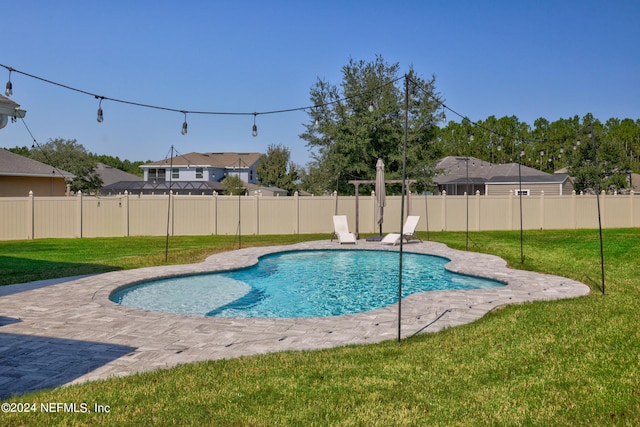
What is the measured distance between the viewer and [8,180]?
79.6 feet

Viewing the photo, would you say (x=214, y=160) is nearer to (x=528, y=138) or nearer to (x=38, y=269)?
(x=528, y=138)

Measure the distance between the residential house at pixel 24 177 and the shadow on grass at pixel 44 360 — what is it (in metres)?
21.1

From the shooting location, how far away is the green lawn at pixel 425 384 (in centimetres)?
377

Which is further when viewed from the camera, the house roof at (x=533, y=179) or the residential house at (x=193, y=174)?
the residential house at (x=193, y=174)

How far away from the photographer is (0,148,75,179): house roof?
23781 millimetres

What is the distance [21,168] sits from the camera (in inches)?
963

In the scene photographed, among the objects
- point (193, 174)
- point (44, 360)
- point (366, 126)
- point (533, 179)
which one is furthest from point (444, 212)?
point (193, 174)

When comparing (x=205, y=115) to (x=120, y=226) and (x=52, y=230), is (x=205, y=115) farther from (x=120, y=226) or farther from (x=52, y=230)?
(x=52, y=230)

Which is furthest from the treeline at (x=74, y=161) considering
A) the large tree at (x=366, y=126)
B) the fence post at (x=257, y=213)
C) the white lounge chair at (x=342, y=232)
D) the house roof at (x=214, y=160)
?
the white lounge chair at (x=342, y=232)

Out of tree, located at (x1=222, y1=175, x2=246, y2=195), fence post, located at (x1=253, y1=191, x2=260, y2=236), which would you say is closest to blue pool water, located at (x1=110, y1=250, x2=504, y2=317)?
fence post, located at (x1=253, y1=191, x2=260, y2=236)

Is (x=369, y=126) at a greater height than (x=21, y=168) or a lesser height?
greater

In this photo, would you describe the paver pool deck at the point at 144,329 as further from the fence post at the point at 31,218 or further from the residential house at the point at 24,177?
the residential house at the point at 24,177

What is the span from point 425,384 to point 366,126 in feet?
70.5

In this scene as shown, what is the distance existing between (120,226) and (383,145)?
45.3ft
